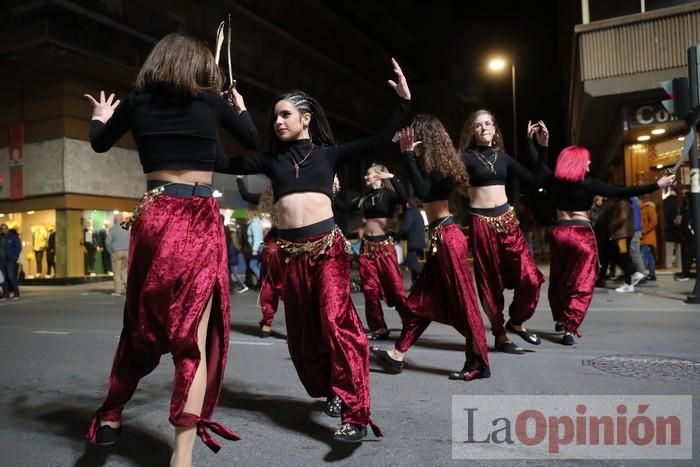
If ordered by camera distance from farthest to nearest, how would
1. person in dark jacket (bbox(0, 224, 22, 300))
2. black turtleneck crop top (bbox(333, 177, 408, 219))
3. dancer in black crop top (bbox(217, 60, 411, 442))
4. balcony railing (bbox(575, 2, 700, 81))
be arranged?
person in dark jacket (bbox(0, 224, 22, 300)), balcony railing (bbox(575, 2, 700, 81)), black turtleneck crop top (bbox(333, 177, 408, 219)), dancer in black crop top (bbox(217, 60, 411, 442))

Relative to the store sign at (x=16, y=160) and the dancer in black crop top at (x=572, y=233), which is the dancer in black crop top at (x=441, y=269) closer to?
the dancer in black crop top at (x=572, y=233)

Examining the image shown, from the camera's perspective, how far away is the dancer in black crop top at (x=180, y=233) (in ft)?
8.66

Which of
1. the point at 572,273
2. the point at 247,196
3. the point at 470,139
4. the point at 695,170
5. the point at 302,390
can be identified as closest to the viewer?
the point at 302,390

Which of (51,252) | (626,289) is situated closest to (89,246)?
(51,252)

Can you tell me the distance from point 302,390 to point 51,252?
60.3 ft

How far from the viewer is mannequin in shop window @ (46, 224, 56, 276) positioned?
19625 millimetres

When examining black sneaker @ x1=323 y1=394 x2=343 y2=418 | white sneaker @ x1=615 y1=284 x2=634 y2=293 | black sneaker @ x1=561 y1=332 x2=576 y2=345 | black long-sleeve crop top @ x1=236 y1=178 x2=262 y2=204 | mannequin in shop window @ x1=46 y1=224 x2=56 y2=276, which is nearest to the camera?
black sneaker @ x1=323 y1=394 x2=343 y2=418

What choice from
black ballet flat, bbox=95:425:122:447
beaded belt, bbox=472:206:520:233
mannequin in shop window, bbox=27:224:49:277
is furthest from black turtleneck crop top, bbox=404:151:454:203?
mannequin in shop window, bbox=27:224:49:277

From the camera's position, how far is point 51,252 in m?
19.8

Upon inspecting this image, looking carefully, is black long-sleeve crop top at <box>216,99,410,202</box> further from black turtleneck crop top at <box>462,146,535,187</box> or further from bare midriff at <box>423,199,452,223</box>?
black turtleneck crop top at <box>462,146,535,187</box>

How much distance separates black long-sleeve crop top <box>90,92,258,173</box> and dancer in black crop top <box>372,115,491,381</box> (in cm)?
182

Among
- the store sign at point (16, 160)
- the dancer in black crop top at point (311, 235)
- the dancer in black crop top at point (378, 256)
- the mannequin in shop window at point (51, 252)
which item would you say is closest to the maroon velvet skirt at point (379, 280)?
the dancer in black crop top at point (378, 256)

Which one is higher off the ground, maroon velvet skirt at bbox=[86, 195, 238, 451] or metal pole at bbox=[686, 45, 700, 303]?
metal pole at bbox=[686, 45, 700, 303]

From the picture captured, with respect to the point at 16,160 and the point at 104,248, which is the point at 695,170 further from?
the point at 16,160
